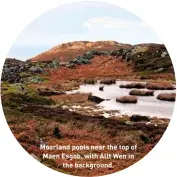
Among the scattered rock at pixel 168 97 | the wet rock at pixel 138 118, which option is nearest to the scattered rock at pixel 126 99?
the wet rock at pixel 138 118

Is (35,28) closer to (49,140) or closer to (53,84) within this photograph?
(53,84)

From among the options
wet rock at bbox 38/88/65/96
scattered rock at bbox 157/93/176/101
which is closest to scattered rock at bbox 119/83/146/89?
scattered rock at bbox 157/93/176/101

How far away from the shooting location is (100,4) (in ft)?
20.6

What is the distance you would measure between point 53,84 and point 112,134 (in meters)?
0.69

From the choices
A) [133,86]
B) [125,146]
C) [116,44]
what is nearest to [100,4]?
[116,44]

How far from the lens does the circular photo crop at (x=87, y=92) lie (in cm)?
628

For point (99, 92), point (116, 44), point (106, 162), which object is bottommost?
point (106, 162)

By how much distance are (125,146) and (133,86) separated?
1.76 feet

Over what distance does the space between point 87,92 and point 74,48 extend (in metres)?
0.41

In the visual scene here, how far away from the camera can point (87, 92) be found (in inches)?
253

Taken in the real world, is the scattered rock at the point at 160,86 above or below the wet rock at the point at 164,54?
below

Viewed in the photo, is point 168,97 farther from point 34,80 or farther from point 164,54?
point 34,80

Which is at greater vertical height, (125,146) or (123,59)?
(123,59)

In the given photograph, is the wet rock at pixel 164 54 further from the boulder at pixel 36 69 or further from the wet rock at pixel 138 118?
the boulder at pixel 36 69
